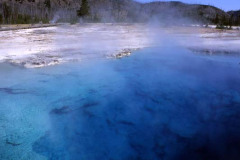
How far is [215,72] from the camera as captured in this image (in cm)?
872

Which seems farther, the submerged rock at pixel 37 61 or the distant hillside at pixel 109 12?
the distant hillside at pixel 109 12

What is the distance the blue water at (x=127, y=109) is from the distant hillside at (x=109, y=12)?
125ft

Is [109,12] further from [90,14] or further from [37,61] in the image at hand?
[37,61]

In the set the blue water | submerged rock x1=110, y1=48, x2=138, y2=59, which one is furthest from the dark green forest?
the blue water

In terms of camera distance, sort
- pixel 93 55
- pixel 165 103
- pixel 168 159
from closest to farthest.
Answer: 1. pixel 168 159
2. pixel 165 103
3. pixel 93 55

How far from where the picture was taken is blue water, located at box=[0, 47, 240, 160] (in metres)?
3.97

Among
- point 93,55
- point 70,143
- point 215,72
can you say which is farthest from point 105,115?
point 93,55

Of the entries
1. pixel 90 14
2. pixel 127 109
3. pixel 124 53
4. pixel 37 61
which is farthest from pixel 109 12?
pixel 127 109

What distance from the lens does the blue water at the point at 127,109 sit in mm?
3973

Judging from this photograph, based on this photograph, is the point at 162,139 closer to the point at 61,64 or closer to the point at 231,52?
the point at 61,64

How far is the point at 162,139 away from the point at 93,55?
7.28m

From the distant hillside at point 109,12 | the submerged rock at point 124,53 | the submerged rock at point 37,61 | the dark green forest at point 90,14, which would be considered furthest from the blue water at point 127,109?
the distant hillside at point 109,12

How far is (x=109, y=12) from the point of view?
73312 mm

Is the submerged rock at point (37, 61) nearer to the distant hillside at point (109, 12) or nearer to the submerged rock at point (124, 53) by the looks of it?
the submerged rock at point (124, 53)
